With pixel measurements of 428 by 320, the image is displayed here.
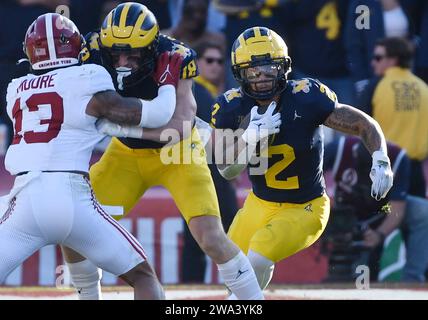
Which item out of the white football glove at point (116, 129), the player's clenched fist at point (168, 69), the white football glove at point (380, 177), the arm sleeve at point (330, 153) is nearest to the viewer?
the white football glove at point (116, 129)

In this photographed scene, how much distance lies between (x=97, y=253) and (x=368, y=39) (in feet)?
12.2

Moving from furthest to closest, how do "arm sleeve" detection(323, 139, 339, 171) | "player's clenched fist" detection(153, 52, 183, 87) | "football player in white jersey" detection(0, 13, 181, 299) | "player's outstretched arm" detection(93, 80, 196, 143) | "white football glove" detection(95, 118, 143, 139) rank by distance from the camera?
"arm sleeve" detection(323, 139, 339, 171) → "player's clenched fist" detection(153, 52, 183, 87) → "player's outstretched arm" detection(93, 80, 196, 143) → "white football glove" detection(95, 118, 143, 139) → "football player in white jersey" detection(0, 13, 181, 299)

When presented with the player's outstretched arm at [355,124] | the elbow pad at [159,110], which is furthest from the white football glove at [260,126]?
the elbow pad at [159,110]

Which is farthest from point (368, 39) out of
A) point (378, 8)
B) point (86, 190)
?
point (86, 190)

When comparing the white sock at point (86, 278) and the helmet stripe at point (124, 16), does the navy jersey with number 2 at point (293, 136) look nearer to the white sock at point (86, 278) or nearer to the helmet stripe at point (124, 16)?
the helmet stripe at point (124, 16)

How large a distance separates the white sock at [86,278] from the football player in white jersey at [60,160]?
562 millimetres

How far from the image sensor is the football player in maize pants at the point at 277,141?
17.9 feet

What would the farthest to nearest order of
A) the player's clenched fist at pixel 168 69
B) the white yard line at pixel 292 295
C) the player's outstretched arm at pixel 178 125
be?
the white yard line at pixel 292 295 < the player's clenched fist at pixel 168 69 < the player's outstretched arm at pixel 178 125

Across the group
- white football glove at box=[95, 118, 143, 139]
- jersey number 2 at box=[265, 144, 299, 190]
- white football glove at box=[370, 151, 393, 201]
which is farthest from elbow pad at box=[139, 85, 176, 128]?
white football glove at box=[370, 151, 393, 201]

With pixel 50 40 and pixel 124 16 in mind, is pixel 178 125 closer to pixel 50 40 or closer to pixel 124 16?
pixel 124 16

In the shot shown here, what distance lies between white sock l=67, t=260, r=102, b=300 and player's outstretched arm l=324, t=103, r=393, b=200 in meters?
1.28

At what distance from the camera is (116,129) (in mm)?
5094

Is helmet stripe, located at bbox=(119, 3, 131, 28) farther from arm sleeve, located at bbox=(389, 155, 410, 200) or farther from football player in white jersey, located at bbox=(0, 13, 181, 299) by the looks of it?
arm sleeve, located at bbox=(389, 155, 410, 200)

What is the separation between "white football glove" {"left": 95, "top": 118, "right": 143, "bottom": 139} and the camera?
505 cm
